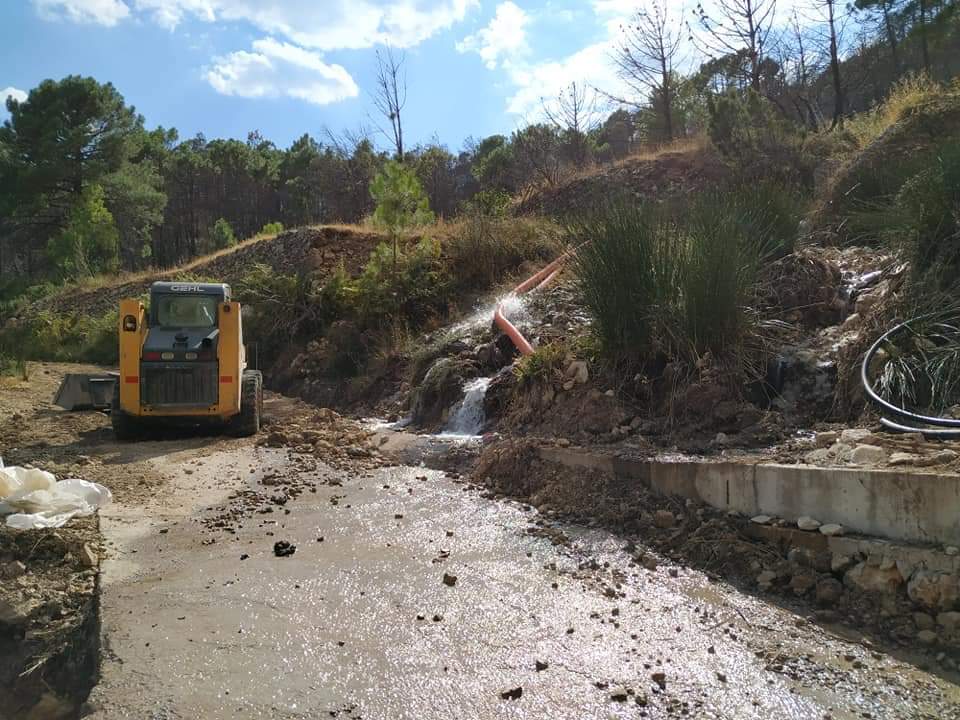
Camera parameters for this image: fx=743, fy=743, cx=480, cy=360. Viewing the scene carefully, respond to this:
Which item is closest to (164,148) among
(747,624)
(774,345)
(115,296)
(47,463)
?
(115,296)

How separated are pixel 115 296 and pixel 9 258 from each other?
24772mm

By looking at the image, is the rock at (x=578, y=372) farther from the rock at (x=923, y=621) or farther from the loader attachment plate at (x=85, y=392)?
the loader attachment plate at (x=85, y=392)

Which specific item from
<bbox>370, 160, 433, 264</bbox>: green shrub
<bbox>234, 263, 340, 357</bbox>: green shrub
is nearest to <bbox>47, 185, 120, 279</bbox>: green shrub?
<bbox>234, 263, 340, 357</bbox>: green shrub

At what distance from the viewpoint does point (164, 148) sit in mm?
45031

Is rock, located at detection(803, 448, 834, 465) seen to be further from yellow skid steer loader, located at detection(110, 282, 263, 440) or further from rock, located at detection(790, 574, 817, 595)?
yellow skid steer loader, located at detection(110, 282, 263, 440)

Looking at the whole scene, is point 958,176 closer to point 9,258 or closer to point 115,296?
point 115,296

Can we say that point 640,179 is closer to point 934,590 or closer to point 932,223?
point 932,223

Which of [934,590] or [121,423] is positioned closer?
[934,590]

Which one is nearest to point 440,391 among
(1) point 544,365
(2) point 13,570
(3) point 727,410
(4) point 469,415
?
(4) point 469,415

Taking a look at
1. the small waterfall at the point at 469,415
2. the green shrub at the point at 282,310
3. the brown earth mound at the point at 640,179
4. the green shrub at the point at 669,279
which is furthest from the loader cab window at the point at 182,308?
the brown earth mound at the point at 640,179

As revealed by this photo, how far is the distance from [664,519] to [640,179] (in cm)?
1693

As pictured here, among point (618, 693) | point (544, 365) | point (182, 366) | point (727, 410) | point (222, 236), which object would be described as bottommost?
point (618, 693)

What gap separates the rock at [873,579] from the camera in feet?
13.1

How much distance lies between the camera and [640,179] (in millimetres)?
20812
